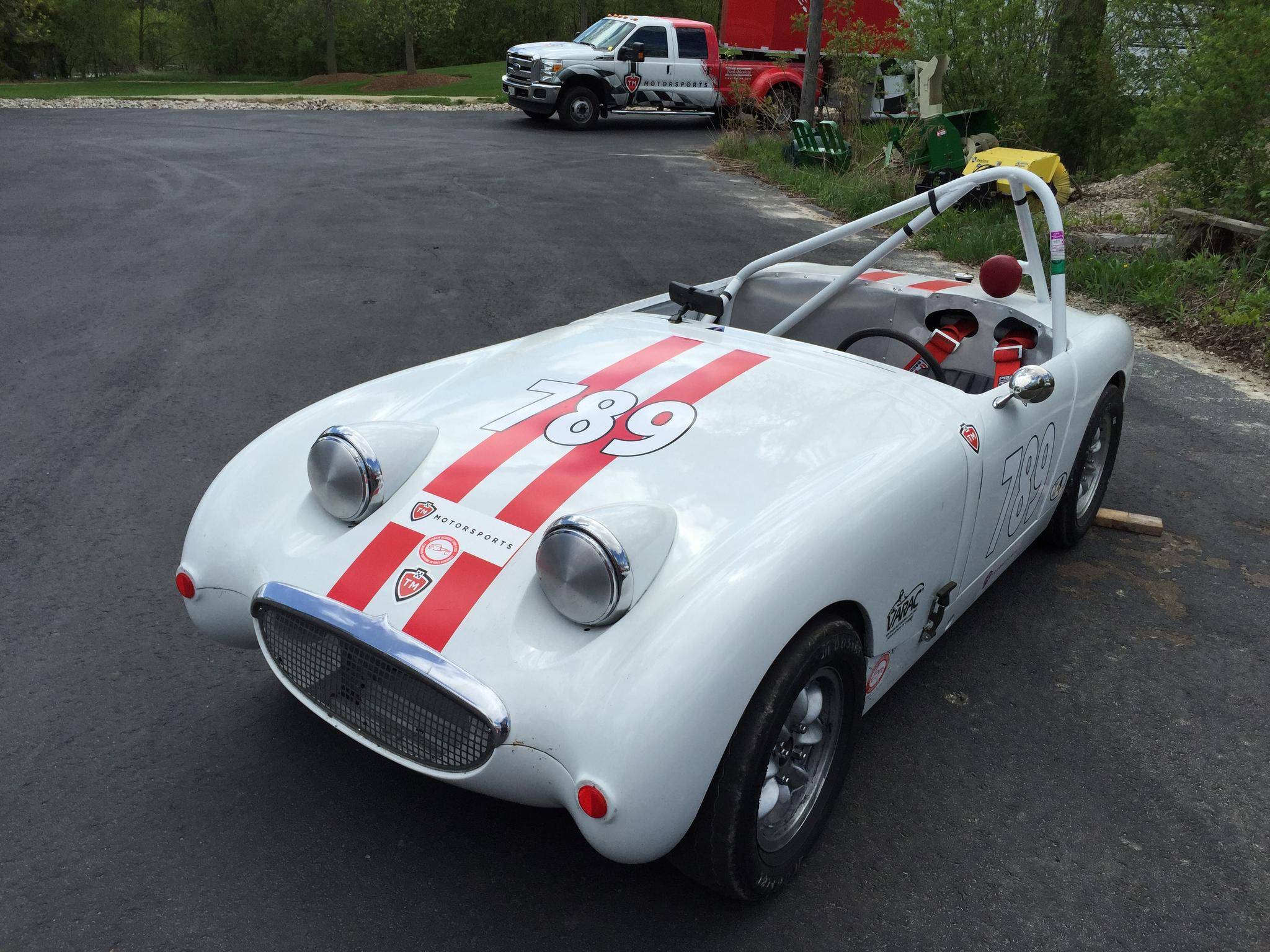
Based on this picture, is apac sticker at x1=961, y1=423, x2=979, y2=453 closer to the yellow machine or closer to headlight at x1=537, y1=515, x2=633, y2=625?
headlight at x1=537, y1=515, x2=633, y2=625

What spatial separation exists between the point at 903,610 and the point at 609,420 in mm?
908

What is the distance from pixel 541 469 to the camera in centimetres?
243

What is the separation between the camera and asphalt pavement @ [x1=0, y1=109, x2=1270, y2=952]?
219 cm

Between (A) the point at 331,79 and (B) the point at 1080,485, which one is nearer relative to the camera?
(B) the point at 1080,485

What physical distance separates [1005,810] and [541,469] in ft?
4.89

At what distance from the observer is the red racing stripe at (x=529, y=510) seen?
2.08 metres

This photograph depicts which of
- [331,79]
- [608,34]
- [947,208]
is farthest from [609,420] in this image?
[331,79]

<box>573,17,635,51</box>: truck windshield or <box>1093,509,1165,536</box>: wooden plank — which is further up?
<box>573,17,635,51</box>: truck windshield

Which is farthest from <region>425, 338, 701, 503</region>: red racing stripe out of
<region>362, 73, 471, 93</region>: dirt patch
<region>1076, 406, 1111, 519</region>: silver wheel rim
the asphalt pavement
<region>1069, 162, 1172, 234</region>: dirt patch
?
<region>362, 73, 471, 93</region>: dirt patch

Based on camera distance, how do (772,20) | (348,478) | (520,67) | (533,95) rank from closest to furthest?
(348,478)
(533,95)
(520,67)
(772,20)

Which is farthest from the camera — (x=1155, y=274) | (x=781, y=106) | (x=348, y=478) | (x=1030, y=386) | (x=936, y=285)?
(x=781, y=106)

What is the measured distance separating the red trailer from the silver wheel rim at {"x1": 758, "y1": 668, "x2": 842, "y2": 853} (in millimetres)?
17918

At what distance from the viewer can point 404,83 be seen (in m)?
27.1

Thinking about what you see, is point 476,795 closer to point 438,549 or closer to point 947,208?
point 438,549
